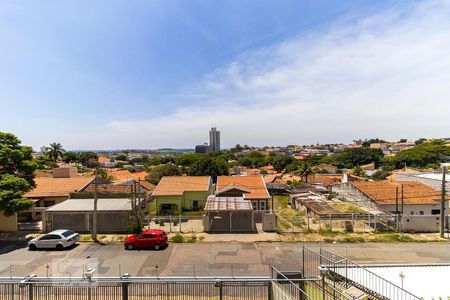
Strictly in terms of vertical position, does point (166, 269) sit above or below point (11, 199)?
below

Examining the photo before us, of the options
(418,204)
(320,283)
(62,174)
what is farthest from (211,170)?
(320,283)

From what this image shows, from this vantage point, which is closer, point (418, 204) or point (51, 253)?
point (51, 253)

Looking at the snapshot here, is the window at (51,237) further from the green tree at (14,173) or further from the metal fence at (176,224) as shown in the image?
the metal fence at (176,224)

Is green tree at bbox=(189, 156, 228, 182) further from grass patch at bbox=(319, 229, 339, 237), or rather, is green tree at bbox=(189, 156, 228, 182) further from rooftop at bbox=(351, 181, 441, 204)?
grass patch at bbox=(319, 229, 339, 237)

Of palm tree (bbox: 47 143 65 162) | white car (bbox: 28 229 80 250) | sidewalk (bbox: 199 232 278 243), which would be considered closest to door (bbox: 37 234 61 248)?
white car (bbox: 28 229 80 250)

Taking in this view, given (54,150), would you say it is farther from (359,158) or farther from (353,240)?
(359,158)

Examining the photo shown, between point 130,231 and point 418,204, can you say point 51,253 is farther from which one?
point 418,204
